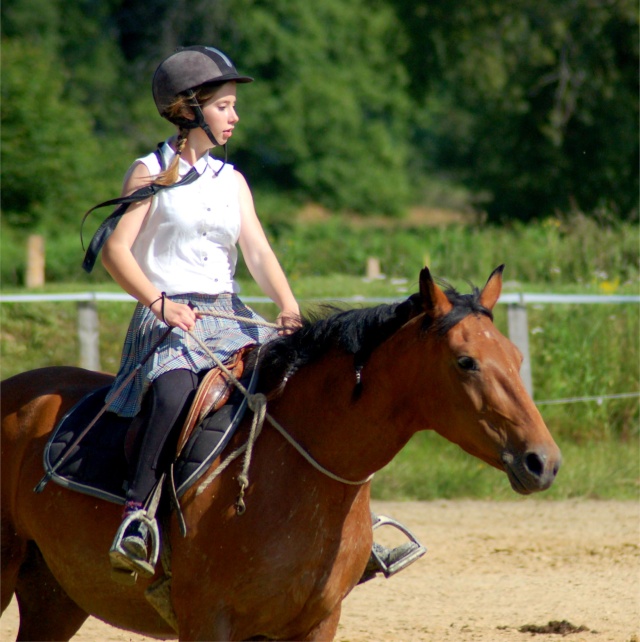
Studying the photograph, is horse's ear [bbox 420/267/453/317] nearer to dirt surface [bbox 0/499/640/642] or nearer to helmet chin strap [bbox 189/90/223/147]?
helmet chin strap [bbox 189/90/223/147]

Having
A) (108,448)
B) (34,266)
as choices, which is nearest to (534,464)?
(108,448)

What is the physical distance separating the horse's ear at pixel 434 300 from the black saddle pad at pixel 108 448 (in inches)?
27.6

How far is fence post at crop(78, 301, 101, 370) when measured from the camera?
8.70 metres

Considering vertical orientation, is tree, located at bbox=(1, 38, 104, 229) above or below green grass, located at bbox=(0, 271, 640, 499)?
above

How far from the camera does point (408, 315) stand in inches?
137

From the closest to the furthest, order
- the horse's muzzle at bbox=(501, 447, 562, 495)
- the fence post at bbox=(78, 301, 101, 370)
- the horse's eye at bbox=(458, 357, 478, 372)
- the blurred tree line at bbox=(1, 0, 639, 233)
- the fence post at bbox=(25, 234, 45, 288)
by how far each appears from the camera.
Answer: the horse's muzzle at bbox=(501, 447, 562, 495) → the horse's eye at bbox=(458, 357, 478, 372) → the fence post at bbox=(78, 301, 101, 370) → the fence post at bbox=(25, 234, 45, 288) → the blurred tree line at bbox=(1, 0, 639, 233)

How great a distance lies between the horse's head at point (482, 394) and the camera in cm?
308

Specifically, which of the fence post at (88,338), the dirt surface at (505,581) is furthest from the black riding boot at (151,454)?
the fence post at (88,338)

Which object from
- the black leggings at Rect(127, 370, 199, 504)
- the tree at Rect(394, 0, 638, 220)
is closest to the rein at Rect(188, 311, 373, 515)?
the black leggings at Rect(127, 370, 199, 504)

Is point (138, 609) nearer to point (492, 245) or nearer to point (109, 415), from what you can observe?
point (109, 415)

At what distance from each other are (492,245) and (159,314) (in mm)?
11378

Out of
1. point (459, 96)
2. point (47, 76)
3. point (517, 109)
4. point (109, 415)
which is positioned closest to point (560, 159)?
point (517, 109)

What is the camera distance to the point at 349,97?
4353cm

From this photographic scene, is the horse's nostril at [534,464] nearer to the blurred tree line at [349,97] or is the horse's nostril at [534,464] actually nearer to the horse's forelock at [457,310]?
the horse's forelock at [457,310]
